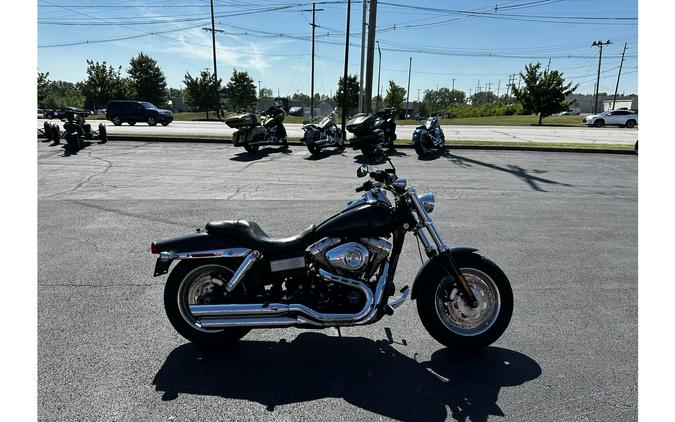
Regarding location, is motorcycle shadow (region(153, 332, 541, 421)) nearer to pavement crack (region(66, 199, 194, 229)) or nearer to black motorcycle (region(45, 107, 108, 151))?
pavement crack (region(66, 199, 194, 229))

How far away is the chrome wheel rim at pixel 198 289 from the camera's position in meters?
3.33

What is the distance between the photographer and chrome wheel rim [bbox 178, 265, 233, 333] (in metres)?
3.33

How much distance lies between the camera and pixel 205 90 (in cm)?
4712

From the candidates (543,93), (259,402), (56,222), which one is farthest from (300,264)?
(543,93)

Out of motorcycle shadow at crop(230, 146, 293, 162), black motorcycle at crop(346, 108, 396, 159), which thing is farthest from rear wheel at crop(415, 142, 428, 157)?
motorcycle shadow at crop(230, 146, 293, 162)

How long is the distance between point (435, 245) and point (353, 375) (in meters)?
1.17

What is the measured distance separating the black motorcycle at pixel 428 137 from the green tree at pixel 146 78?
45900 millimetres

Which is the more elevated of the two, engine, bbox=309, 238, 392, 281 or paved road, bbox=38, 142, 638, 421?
engine, bbox=309, 238, 392, 281

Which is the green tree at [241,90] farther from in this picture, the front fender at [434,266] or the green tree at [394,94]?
the front fender at [434,266]

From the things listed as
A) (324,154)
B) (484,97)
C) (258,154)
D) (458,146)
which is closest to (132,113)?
(258,154)

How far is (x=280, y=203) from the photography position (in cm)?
808

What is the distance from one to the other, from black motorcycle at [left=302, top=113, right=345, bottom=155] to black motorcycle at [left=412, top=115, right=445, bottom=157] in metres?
2.90

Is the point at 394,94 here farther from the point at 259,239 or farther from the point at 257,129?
the point at 259,239

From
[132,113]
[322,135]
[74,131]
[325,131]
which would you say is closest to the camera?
[322,135]
